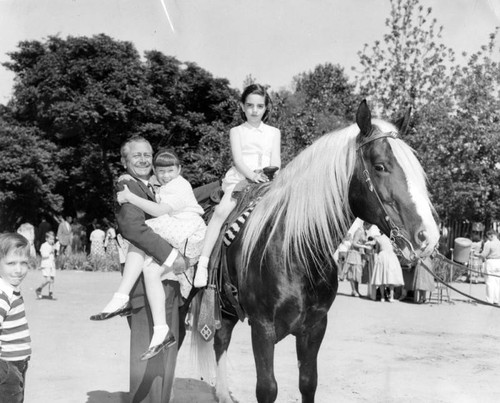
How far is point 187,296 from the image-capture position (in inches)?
155

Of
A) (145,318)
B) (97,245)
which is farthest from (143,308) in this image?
(97,245)

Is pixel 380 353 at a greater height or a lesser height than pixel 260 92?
lesser

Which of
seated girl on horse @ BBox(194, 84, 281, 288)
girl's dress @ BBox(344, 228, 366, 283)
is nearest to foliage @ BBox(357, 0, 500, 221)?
girl's dress @ BBox(344, 228, 366, 283)

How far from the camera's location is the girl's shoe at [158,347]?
11.1 feet

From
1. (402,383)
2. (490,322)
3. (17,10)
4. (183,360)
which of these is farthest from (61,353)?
(490,322)

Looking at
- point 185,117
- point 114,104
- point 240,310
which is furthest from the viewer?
point 185,117

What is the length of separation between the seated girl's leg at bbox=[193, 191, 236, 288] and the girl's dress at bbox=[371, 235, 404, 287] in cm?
901

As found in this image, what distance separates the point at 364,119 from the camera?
328 centimetres

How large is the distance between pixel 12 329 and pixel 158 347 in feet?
2.67

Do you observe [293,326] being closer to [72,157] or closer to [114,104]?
[114,104]

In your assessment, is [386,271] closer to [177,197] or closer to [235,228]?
[235,228]

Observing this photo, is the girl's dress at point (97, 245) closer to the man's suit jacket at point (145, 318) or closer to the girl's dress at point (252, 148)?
the girl's dress at point (252, 148)

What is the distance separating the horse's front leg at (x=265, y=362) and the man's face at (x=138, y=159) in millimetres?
1276

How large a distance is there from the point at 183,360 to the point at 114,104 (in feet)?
61.1
